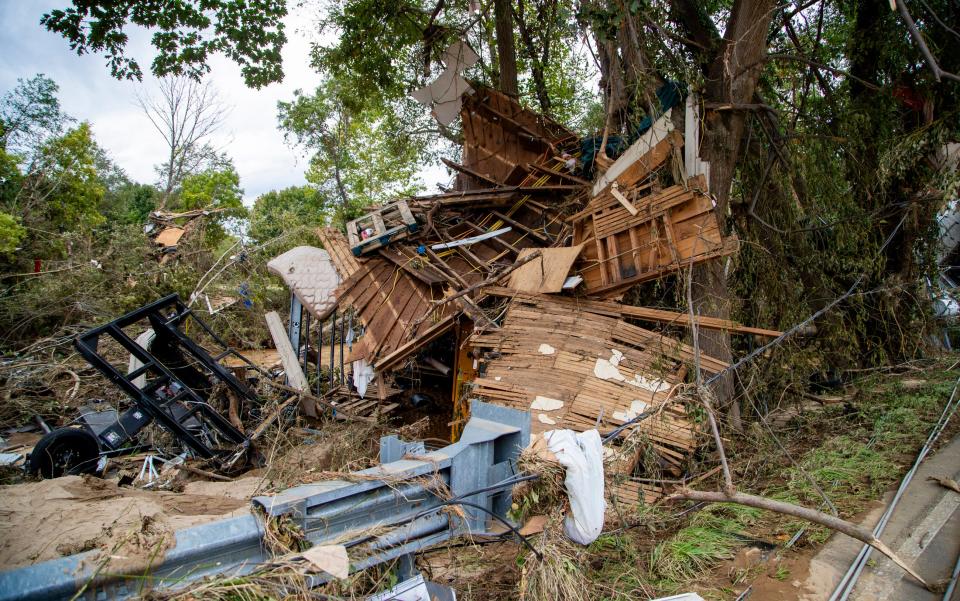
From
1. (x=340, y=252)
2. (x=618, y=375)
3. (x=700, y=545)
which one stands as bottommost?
(x=700, y=545)

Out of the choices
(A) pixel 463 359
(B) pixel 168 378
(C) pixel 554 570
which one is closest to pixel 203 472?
(B) pixel 168 378

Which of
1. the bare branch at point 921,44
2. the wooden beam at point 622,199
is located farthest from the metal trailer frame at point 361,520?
the bare branch at point 921,44

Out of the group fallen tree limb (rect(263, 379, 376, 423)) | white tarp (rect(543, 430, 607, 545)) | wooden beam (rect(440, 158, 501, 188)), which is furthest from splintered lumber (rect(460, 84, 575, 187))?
white tarp (rect(543, 430, 607, 545))

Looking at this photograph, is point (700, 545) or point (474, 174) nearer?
point (700, 545)

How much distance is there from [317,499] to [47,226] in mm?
16186

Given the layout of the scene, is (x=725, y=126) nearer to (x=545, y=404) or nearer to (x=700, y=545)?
(x=545, y=404)

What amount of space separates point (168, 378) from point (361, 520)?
18.7 feet

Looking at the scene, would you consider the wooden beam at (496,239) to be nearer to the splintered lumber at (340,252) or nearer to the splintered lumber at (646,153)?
the splintered lumber at (646,153)

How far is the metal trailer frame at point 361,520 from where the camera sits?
1824mm

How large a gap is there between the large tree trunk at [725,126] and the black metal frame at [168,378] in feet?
20.4

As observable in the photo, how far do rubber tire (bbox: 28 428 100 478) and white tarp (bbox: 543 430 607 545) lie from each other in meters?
6.54

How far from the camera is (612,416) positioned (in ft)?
18.8

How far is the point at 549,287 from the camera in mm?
6910

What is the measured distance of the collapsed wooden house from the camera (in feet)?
19.6
